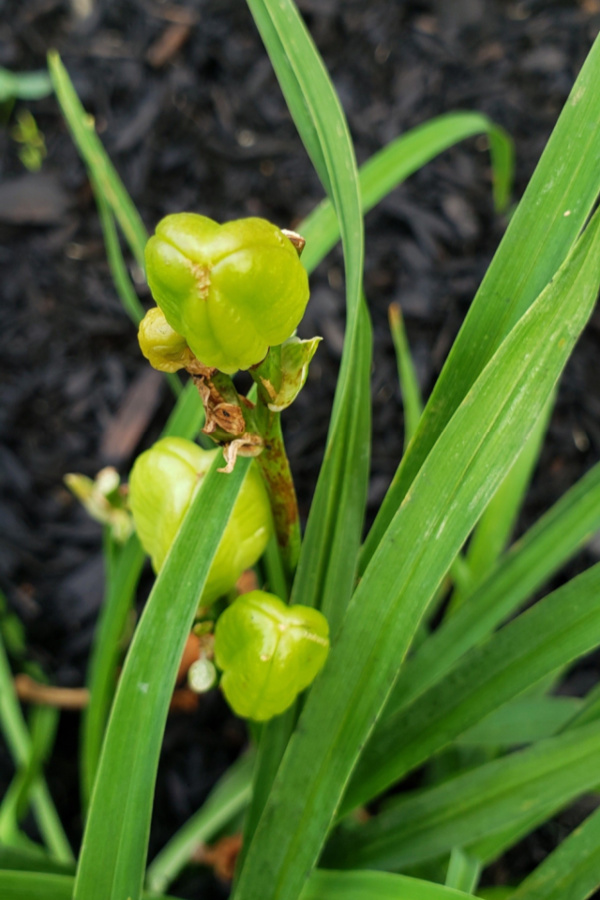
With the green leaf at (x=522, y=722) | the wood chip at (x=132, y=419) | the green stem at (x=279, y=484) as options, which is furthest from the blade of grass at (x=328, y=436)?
the wood chip at (x=132, y=419)

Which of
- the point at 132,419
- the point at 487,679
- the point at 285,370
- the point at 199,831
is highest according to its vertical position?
the point at 285,370

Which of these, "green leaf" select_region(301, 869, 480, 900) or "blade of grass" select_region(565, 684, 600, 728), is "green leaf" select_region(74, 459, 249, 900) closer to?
"green leaf" select_region(301, 869, 480, 900)

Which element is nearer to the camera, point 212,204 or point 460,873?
point 460,873

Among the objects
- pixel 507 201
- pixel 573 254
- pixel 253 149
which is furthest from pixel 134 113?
pixel 573 254

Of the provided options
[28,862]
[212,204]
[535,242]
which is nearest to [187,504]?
[535,242]

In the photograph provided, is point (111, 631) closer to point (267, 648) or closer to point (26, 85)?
point (267, 648)

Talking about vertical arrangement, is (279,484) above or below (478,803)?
above

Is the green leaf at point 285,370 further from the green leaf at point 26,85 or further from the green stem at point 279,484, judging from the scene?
the green leaf at point 26,85
